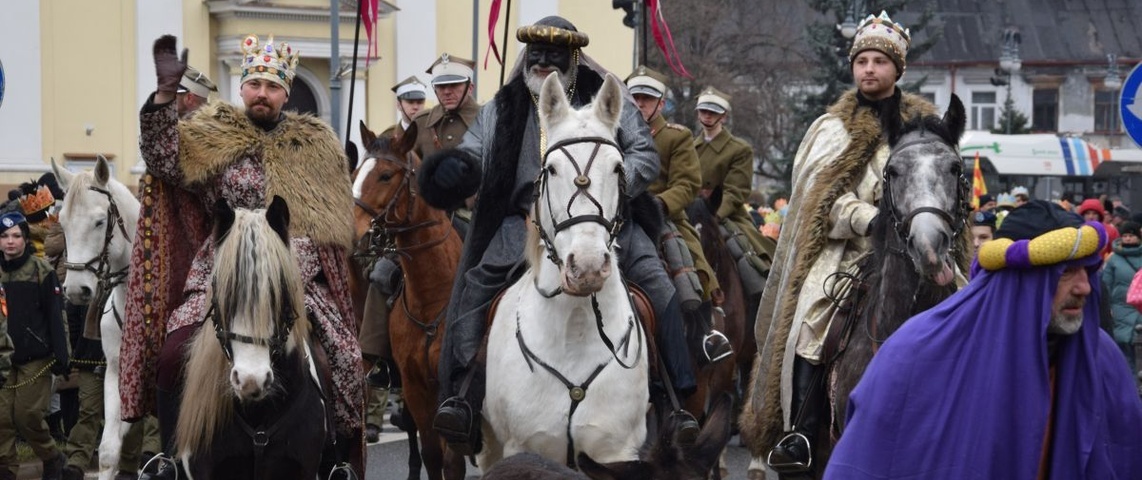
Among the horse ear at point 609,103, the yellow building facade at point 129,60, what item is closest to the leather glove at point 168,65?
the horse ear at point 609,103

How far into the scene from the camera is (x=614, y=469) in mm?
7254

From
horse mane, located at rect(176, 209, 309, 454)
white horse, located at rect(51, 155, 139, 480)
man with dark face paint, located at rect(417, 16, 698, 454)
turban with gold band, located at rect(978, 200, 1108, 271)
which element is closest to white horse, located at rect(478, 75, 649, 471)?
man with dark face paint, located at rect(417, 16, 698, 454)

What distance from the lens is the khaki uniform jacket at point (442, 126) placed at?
12133mm

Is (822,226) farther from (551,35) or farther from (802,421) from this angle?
(551,35)

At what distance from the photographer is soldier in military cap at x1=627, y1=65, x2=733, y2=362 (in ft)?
35.1

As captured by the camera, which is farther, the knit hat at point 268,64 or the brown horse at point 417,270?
the brown horse at point 417,270

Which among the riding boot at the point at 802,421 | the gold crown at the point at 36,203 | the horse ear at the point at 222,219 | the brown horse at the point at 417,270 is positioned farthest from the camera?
the gold crown at the point at 36,203

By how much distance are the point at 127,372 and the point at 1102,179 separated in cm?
4295

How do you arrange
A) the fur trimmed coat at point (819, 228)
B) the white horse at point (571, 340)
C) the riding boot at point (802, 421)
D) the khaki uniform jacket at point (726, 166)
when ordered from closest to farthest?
the white horse at point (571, 340) < the riding boot at point (802, 421) < the fur trimmed coat at point (819, 228) < the khaki uniform jacket at point (726, 166)

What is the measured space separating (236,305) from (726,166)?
24.6 feet

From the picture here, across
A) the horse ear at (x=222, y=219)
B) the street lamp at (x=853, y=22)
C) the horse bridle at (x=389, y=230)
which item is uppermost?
the street lamp at (x=853, y=22)

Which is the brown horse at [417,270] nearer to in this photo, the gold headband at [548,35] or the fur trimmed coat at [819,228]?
the gold headband at [548,35]

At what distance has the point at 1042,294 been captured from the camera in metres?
4.64

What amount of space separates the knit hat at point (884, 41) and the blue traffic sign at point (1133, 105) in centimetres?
295
